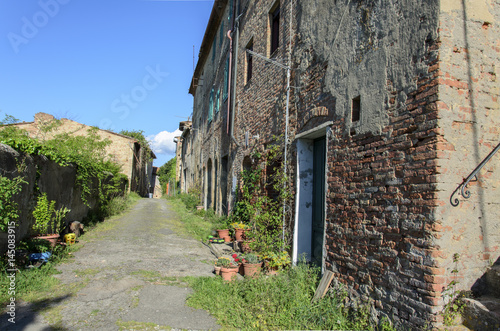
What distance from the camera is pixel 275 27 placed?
7.95 m

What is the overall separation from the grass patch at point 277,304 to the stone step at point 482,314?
0.95m

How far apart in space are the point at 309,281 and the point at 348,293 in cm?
84

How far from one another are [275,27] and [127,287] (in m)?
6.50

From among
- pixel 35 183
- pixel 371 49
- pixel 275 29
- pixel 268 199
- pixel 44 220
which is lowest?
pixel 44 220

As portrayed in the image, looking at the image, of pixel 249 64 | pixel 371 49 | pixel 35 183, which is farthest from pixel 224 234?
pixel 371 49

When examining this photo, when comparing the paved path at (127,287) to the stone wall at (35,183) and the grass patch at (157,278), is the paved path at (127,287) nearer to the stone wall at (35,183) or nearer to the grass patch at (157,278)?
the grass patch at (157,278)

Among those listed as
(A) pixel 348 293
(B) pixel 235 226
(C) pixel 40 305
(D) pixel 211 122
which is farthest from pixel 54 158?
(D) pixel 211 122

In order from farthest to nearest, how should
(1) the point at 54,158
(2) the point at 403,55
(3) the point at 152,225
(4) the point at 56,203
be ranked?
(3) the point at 152,225 < (4) the point at 56,203 < (1) the point at 54,158 < (2) the point at 403,55

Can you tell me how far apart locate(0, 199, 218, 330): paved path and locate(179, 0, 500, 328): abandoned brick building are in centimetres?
207

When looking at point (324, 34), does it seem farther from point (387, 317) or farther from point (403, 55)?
point (387, 317)

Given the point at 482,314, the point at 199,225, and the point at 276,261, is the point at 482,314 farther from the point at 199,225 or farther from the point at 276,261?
the point at 199,225

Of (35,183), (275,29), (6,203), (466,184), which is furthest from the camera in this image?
(275,29)

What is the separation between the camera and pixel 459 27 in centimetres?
320

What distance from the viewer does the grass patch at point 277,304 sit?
377 centimetres
